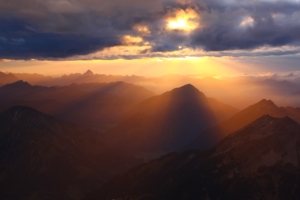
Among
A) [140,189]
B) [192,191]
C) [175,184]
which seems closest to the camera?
[192,191]

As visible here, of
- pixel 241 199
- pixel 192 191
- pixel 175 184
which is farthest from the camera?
pixel 175 184

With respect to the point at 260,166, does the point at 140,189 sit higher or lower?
lower

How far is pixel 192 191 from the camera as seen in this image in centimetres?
17550

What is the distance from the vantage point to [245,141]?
198 m

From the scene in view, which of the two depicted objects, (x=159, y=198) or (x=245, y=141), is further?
(x=245, y=141)

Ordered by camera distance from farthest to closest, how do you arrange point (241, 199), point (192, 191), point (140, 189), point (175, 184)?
point (140, 189) < point (175, 184) < point (192, 191) < point (241, 199)

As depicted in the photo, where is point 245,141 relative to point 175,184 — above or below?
above

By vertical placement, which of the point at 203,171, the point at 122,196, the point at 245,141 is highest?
the point at 245,141

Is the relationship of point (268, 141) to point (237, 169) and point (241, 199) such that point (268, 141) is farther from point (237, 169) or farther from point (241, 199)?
point (241, 199)

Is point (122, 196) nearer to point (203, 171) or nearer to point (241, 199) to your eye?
point (203, 171)

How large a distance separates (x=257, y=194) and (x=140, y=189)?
6902 cm

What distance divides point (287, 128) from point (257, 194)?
53.2 m

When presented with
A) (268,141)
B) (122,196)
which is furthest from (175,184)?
(268,141)

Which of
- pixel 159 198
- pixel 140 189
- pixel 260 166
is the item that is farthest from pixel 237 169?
pixel 140 189
